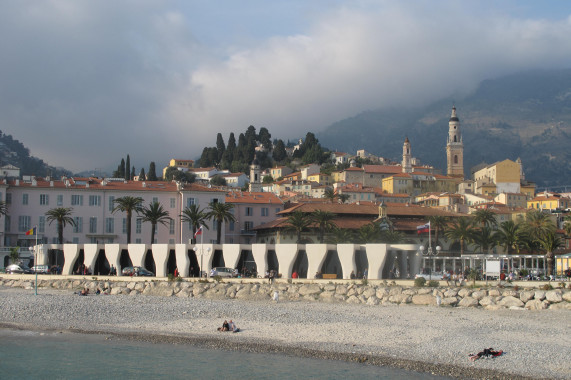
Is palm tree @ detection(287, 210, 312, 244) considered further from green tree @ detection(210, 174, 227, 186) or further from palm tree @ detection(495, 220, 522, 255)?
green tree @ detection(210, 174, 227, 186)

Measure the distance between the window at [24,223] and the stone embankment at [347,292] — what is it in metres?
20.8

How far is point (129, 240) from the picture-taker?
65312 mm

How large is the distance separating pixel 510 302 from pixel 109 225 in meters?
45.3

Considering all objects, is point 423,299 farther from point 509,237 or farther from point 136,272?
point 509,237

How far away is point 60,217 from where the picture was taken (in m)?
63.4

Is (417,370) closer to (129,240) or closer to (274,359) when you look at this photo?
(274,359)

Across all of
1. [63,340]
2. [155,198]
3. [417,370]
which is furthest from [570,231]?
[63,340]

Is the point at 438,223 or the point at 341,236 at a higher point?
the point at 438,223

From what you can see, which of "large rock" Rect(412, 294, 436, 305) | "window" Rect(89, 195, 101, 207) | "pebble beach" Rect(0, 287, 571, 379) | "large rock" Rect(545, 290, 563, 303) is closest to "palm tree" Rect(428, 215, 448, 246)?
"large rock" Rect(412, 294, 436, 305)

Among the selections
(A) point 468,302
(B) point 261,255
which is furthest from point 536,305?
(B) point 261,255

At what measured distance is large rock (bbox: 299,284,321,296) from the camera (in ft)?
138

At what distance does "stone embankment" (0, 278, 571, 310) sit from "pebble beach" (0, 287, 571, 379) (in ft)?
4.05

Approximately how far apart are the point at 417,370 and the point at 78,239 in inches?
2053

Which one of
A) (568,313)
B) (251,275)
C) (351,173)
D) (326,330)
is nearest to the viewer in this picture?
(326,330)
